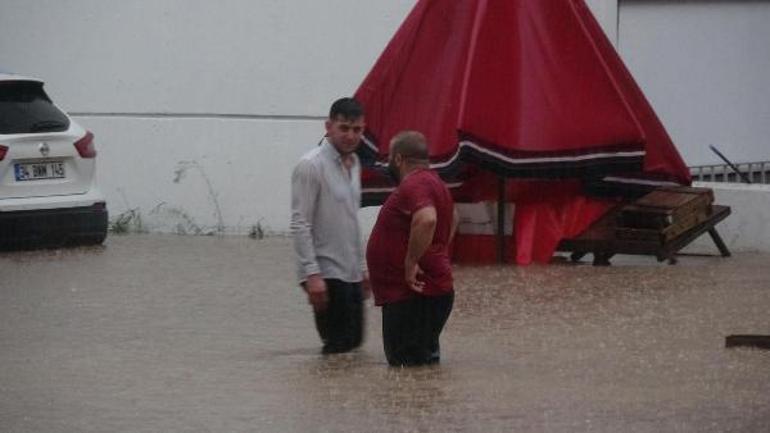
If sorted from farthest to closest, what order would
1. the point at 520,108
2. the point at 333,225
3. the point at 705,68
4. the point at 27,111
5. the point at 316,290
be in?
the point at 705,68
the point at 27,111
the point at 520,108
the point at 333,225
the point at 316,290

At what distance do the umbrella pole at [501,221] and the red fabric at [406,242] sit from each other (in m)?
6.06

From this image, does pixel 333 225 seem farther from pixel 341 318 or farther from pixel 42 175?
pixel 42 175

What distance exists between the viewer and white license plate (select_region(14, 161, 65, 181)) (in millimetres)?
19062

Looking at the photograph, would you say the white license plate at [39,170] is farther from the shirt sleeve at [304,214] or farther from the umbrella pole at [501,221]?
the shirt sleeve at [304,214]

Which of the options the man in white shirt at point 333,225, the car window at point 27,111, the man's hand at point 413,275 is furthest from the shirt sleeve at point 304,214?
the car window at point 27,111

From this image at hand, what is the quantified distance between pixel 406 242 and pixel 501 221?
624cm

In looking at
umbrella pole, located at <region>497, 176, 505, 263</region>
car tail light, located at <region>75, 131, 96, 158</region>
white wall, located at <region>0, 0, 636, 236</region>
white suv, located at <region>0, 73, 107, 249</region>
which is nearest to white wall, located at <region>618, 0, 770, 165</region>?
white wall, located at <region>0, 0, 636, 236</region>

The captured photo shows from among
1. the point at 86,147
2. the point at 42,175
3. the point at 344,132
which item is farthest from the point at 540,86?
the point at 344,132

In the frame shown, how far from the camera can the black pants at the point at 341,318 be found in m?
12.5

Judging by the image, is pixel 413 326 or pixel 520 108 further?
pixel 520 108

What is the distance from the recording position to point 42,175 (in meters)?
19.2

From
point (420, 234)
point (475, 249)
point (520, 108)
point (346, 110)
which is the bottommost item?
point (475, 249)

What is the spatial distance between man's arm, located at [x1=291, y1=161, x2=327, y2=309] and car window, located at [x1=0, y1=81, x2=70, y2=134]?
283 inches

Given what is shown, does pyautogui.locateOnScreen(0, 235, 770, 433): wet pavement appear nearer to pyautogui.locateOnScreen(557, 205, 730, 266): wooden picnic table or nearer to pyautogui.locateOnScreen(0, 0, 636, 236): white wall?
pyautogui.locateOnScreen(557, 205, 730, 266): wooden picnic table
